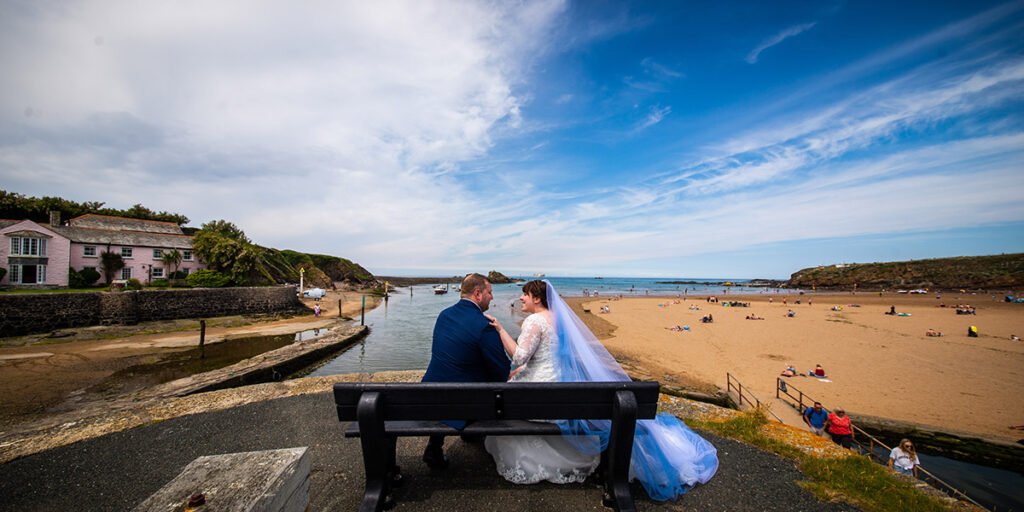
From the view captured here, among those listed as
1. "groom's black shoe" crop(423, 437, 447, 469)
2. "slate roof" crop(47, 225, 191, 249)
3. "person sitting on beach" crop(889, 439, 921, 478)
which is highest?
"slate roof" crop(47, 225, 191, 249)

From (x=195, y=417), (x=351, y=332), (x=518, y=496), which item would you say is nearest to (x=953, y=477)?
(x=518, y=496)

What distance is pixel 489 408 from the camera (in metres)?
2.98

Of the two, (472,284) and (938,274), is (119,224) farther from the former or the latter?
(938,274)

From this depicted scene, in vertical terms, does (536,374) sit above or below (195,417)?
above

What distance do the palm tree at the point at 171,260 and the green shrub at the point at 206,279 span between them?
71.6 inches

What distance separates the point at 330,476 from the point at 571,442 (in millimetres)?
2574

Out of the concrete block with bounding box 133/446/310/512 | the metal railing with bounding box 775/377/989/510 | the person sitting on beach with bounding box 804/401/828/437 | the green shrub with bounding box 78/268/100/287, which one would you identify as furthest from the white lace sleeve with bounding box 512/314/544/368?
the green shrub with bounding box 78/268/100/287

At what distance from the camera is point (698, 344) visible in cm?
2216

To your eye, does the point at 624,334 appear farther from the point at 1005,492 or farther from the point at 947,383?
the point at 1005,492

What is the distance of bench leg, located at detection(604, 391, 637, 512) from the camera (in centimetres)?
293

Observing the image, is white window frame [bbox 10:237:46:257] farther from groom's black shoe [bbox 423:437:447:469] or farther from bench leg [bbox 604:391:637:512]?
bench leg [bbox 604:391:637:512]

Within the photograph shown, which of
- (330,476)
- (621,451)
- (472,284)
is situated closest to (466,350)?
(472,284)

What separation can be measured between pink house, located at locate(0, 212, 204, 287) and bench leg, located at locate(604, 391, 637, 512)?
41.0 m

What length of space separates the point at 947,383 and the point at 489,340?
20.2 meters
